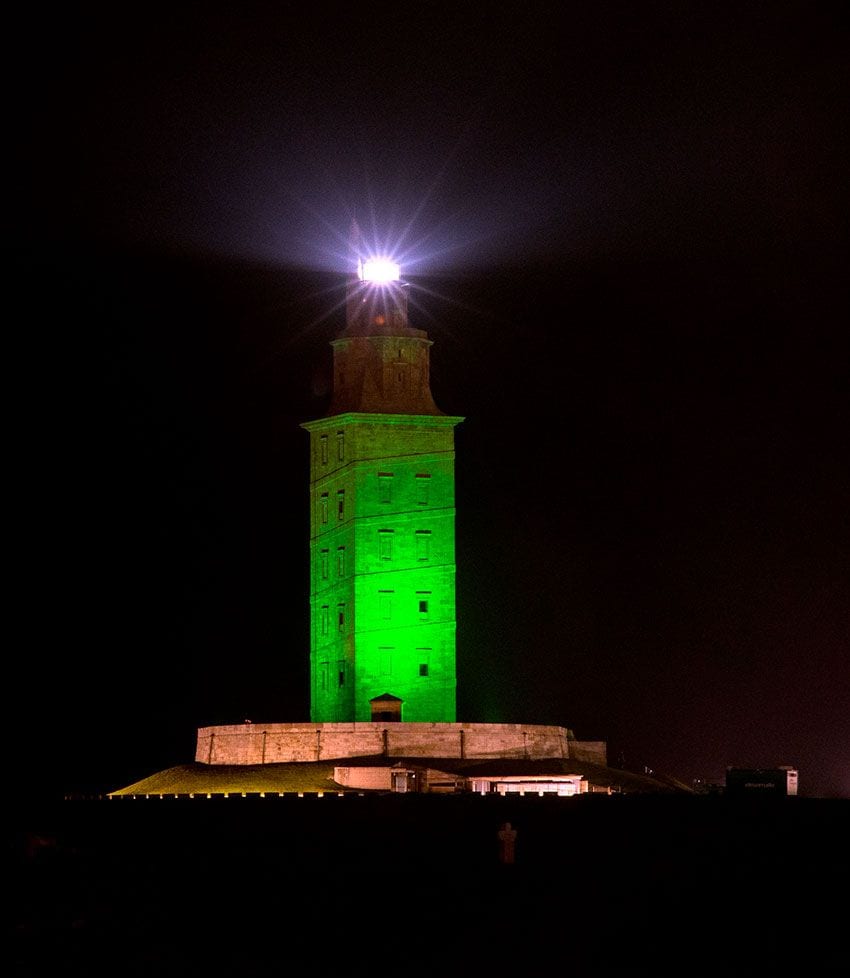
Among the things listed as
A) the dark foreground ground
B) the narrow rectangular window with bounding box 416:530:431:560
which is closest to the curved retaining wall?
the narrow rectangular window with bounding box 416:530:431:560

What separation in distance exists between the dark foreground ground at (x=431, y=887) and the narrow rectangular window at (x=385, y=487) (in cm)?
1421

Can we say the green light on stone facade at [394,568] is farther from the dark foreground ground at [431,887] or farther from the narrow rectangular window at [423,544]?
the dark foreground ground at [431,887]

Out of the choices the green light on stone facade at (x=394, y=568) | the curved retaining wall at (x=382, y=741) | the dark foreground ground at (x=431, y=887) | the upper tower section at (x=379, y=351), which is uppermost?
the upper tower section at (x=379, y=351)

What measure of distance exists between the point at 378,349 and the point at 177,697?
68.0ft

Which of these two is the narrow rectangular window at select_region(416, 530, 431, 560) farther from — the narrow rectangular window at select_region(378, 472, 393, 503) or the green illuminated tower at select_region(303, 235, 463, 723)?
the narrow rectangular window at select_region(378, 472, 393, 503)

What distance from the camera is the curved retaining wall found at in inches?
3435

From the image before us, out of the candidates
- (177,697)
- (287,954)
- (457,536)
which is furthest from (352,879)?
(177,697)

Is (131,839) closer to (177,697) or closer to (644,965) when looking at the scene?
(644,965)

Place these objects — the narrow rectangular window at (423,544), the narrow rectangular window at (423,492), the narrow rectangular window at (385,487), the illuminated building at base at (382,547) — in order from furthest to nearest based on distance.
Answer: the narrow rectangular window at (423,492)
the narrow rectangular window at (423,544)
the narrow rectangular window at (385,487)
the illuminated building at base at (382,547)

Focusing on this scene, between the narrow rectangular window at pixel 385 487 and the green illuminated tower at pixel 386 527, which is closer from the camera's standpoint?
the green illuminated tower at pixel 386 527

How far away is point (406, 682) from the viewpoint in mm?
90938

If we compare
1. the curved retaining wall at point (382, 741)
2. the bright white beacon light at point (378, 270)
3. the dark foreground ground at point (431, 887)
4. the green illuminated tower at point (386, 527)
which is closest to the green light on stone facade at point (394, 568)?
the green illuminated tower at point (386, 527)

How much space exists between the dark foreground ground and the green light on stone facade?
11.6 meters

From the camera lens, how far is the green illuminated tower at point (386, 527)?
298 feet
